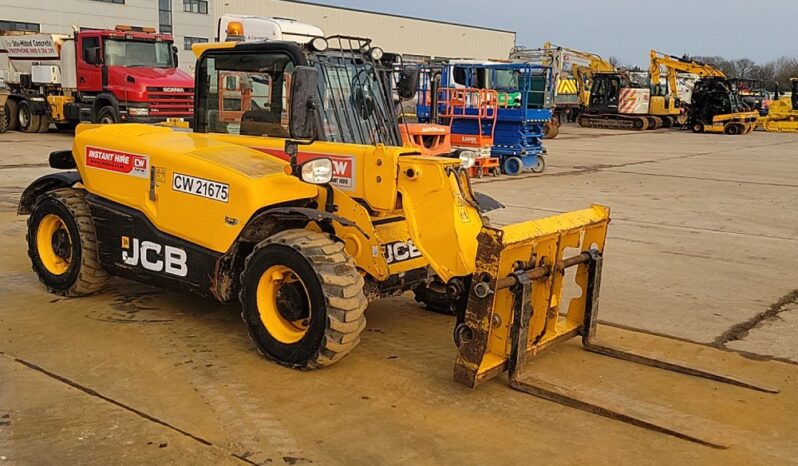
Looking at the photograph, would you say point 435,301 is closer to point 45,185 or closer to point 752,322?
point 752,322

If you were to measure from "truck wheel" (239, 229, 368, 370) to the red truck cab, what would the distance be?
16.0m

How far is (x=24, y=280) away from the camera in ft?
22.5

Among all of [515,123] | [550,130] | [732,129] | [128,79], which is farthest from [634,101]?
[128,79]

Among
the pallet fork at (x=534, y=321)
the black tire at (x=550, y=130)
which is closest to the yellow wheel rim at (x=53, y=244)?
the pallet fork at (x=534, y=321)

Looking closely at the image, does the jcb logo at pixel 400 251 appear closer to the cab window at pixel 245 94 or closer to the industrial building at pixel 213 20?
the cab window at pixel 245 94

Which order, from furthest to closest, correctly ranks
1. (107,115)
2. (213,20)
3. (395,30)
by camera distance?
(395,30)
(213,20)
(107,115)

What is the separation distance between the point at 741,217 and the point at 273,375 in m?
9.41

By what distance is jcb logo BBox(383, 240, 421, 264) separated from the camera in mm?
5105

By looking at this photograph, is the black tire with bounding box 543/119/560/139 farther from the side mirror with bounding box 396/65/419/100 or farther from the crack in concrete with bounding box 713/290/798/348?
the side mirror with bounding box 396/65/419/100

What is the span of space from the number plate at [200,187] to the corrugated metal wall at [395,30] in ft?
150

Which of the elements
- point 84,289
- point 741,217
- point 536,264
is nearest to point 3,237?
point 84,289

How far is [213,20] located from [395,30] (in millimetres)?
15725

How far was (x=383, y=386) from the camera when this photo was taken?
4676 millimetres

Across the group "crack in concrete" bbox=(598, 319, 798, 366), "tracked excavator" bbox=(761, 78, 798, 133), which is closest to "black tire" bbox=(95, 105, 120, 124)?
"crack in concrete" bbox=(598, 319, 798, 366)
